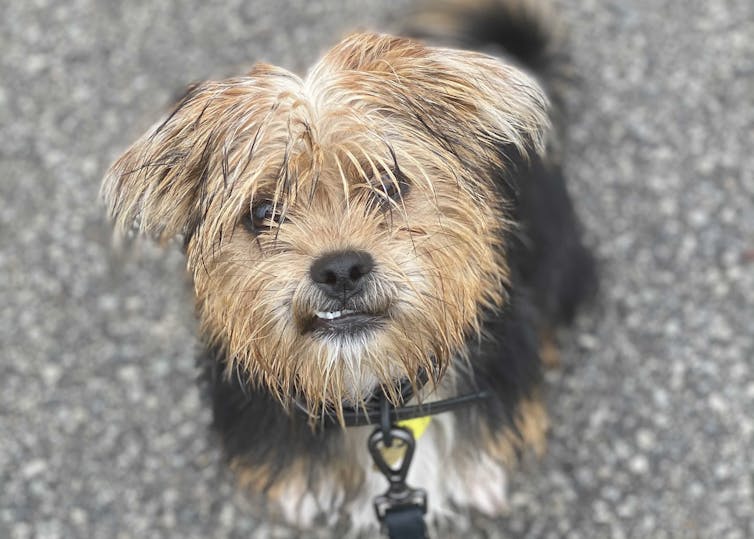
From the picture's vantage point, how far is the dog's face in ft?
7.15

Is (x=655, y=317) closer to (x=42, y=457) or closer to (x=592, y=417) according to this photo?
(x=592, y=417)

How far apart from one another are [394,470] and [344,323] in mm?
656

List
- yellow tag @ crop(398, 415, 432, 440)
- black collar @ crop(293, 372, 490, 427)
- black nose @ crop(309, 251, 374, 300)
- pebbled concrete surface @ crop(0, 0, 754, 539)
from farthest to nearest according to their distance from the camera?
1. pebbled concrete surface @ crop(0, 0, 754, 539)
2. yellow tag @ crop(398, 415, 432, 440)
3. black collar @ crop(293, 372, 490, 427)
4. black nose @ crop(309, 251, 374, 300)

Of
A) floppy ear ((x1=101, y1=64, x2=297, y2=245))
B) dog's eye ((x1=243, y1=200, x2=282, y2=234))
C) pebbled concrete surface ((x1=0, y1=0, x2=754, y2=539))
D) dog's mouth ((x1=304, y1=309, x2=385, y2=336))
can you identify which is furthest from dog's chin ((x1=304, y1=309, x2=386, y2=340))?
pebbled concrete surface ((x1=0, y1=0, x2=754, y2=539))

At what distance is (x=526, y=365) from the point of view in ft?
9.45

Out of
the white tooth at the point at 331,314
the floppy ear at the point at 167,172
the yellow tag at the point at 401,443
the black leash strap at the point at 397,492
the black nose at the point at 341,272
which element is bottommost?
the black leash strap at the point at 397,492

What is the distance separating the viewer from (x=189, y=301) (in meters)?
3.89

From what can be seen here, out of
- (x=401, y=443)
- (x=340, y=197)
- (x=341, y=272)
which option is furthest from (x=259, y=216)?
(x=401, y=443)

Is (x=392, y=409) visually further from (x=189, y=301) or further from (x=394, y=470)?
(x=189, y=301)

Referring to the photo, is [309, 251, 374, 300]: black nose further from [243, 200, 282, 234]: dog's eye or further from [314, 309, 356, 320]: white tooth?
[243, 200, 282, 234]: dog's eye

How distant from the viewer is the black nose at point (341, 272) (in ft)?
6.87

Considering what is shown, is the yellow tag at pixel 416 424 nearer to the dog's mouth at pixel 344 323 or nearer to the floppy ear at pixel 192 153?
the dog's mouth at pixel 344 323

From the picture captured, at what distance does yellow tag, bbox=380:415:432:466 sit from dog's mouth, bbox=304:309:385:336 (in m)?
0.48

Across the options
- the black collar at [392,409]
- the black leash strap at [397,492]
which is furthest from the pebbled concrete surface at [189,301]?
the black collar at [392,409]
